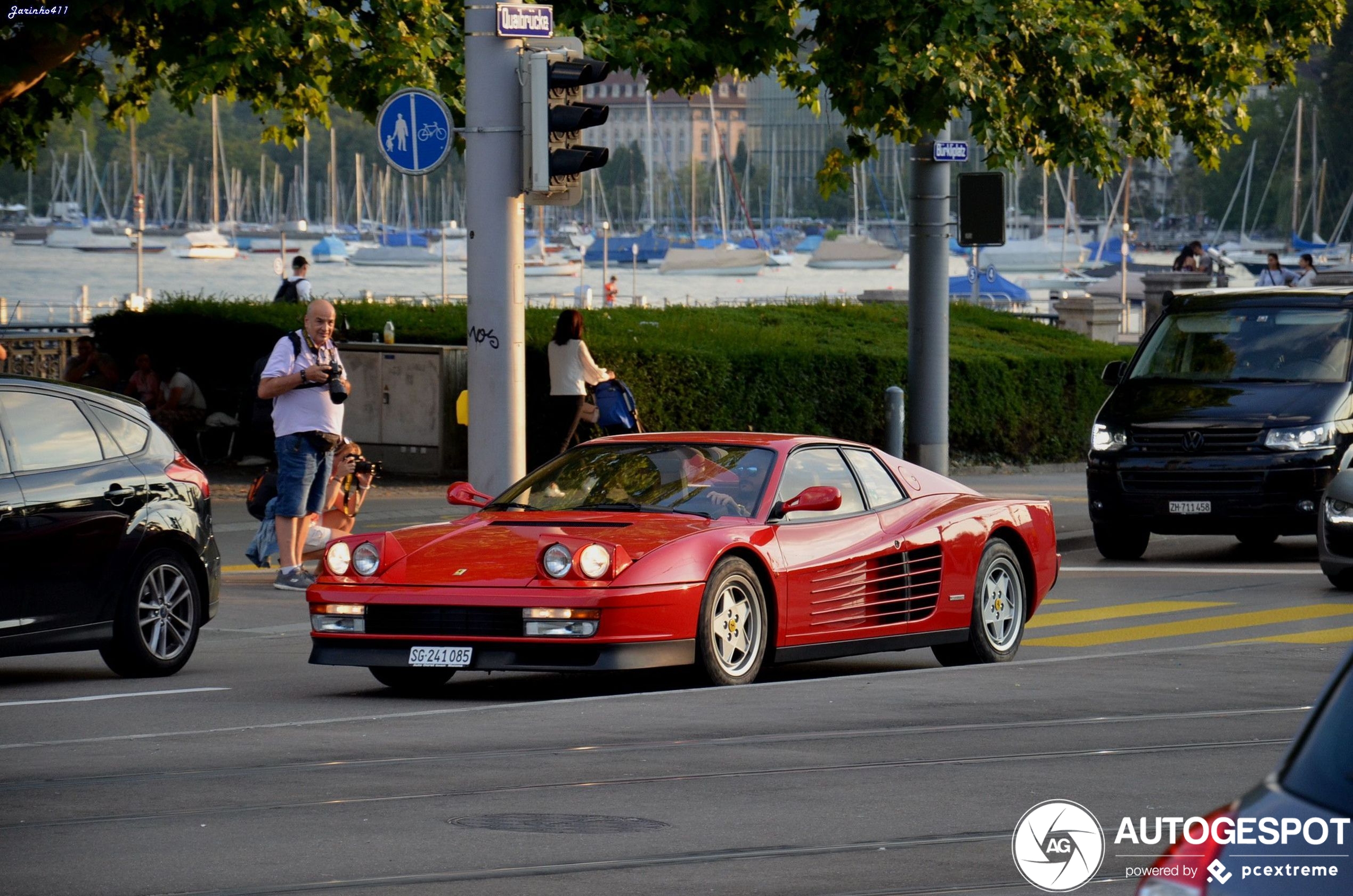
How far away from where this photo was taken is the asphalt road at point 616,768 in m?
6.20

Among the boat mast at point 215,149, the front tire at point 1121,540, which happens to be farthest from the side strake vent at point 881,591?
the boat mast at point 215,149

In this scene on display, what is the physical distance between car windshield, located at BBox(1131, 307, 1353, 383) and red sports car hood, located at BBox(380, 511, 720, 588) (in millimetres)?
8541

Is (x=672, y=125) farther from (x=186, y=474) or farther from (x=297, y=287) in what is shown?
(x=186, y=474)

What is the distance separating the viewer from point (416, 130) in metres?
13.4

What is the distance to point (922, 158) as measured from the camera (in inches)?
770

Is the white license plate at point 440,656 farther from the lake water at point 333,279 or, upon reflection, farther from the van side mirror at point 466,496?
the lake water at point 333,279

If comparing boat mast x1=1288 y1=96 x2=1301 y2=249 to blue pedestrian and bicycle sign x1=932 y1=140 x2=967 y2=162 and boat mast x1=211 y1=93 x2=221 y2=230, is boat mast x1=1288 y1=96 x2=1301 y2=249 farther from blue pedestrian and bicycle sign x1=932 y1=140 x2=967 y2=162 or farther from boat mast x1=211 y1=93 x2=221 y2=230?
blue pedestrian and bicycle sign x1=932 y1=140 x2=967 y2=162

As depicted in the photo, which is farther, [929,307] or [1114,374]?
[929,307]

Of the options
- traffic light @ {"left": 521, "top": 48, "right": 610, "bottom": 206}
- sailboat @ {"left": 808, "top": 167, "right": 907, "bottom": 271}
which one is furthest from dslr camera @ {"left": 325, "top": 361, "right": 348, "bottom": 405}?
sailboat @ {"left": 808, "top": 167, "right": 907, "bottom": 271}

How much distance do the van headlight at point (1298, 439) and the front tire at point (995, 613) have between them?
5.49 m

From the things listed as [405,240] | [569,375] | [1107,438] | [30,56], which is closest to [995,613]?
[1107,438]

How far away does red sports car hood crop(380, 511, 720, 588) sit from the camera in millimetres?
9625

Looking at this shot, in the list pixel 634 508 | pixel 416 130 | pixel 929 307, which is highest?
pixel 416 130

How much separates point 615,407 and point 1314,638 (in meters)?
8.04
